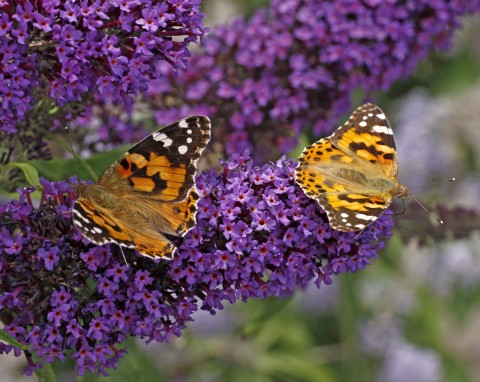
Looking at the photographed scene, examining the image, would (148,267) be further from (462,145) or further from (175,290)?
(462,145)

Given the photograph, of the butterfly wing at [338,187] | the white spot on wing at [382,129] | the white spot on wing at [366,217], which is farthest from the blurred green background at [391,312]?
the white spot on wing at [366,217]

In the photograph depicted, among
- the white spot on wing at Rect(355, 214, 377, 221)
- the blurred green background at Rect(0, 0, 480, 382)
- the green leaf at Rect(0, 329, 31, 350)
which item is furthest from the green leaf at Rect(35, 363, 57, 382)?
the blurred green background at Rect(0, 0, 480, 382)

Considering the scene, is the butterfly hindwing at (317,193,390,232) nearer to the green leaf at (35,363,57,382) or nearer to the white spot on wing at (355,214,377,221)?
the white spot on wing at (355,214,377,221)

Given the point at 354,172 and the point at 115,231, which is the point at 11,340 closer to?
Answer: the point at 115,231

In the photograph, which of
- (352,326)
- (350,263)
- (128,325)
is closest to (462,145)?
(352,326)

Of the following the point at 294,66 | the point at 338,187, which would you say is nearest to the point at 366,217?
the point at 338,187

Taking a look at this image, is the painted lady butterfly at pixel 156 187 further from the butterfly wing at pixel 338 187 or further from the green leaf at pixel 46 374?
the green leaf at pixel 46 374
